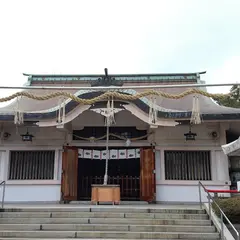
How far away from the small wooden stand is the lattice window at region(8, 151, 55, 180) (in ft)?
8.76

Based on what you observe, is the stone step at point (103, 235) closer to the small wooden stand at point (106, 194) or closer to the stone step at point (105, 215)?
the stone step at point (105, 215)

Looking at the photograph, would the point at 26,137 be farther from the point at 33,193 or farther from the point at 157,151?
the point at 157,151

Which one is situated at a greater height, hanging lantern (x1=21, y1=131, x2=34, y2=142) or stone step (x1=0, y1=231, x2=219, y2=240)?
hanging lantern (x1=21, y1=131, x2=34, y2=142)

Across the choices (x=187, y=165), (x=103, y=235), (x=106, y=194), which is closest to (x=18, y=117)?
(x=106, y=194)

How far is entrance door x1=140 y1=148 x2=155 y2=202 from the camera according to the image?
12961mm

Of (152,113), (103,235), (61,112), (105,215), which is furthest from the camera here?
(61,112)

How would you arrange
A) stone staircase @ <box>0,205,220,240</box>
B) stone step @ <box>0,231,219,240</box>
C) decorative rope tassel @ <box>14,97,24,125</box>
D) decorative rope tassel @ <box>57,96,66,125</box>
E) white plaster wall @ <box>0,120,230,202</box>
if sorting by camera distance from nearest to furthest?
stone step @ <box>0,231,219,240</box> → stone staircase @ <box>0,205,220,240</box> → decorative rope tassel @ <box>14,97,24,125</box> → decorative rope tassel @ <box>57,96,66,125</box> → white plaster wall @ <box>0,120,230,202</box>

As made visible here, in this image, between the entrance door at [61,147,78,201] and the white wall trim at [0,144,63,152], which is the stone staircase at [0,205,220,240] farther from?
the white wall trim at [0,144,63,152]

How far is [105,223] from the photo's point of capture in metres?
9.05

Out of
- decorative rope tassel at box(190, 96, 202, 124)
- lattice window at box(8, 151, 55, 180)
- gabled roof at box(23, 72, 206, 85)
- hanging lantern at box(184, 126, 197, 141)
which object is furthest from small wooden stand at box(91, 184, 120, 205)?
gabled roof at box(23, 72, 206, 85)

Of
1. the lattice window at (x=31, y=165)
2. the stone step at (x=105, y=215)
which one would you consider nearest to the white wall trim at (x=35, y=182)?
the lattice window at (x=31, y=165)

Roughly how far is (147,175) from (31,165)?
4731 millimetres

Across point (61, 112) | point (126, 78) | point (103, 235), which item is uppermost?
point (126, 78)

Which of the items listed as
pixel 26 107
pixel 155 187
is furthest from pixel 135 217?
pixel 26 107
